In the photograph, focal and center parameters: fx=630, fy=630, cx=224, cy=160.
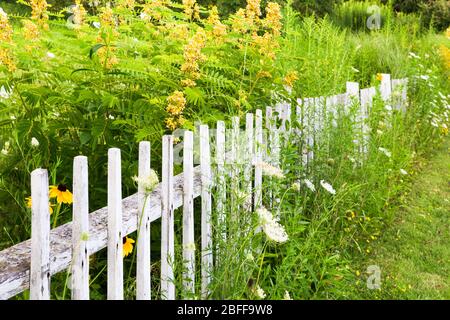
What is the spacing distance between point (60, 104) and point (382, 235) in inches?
111

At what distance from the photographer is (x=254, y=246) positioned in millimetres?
3000

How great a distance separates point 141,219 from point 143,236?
1.07 feet

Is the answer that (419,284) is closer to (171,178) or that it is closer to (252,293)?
(252,293)

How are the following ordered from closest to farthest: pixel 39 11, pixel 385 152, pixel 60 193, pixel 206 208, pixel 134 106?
pixel 60 193, pixel 134 106, pixel 206 208, pixel 39 11, pixel 385 152

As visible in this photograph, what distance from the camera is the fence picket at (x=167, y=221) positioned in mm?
2652

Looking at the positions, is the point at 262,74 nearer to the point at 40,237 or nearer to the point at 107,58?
the point at 107,58

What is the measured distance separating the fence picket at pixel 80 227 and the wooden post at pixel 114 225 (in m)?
0.15

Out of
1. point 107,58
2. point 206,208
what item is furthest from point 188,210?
point 107,58

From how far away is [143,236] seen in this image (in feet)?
8.03

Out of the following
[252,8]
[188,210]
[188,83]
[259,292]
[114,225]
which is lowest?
[259,292]

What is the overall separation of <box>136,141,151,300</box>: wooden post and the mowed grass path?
166cm

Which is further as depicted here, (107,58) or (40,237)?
(107,58)

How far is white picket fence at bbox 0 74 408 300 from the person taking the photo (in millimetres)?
1862

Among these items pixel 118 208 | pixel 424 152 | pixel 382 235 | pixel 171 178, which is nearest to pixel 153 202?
pixel 171 178
